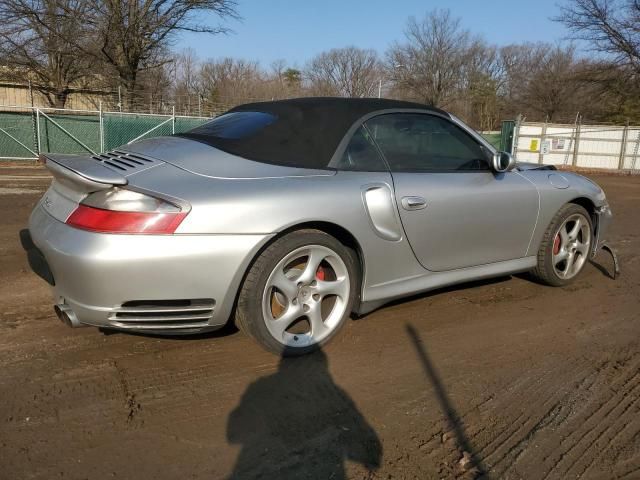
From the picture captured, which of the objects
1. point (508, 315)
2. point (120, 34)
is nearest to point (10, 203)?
point (508, 315)

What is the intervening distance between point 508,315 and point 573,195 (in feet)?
4.17

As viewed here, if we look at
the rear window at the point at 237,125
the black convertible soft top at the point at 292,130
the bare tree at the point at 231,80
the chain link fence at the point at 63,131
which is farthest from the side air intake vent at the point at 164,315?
the bare tree at the point at 231,80

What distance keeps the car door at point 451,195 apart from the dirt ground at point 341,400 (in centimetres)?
51

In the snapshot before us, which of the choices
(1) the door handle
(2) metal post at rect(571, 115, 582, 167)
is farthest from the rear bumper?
(2) metal post at rect(571, 115, 582, 167)

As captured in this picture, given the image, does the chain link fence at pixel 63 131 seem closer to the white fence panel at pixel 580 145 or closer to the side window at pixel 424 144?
the side window at pixel 424 144

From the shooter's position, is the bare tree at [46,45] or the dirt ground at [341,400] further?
the bare tree at [46,45]

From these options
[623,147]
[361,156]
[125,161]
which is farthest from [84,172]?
[623,147]

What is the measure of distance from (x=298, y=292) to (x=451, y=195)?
1.29 meters

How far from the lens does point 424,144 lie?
3789mm

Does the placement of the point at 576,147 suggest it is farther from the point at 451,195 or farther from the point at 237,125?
the point at 237,125

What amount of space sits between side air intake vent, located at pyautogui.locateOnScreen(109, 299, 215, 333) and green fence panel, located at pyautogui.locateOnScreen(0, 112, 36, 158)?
16227 millimetres

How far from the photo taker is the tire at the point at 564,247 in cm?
432

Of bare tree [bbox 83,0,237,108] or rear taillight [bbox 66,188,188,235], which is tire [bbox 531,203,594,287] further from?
bare tree [bbox 83,0,237,108]

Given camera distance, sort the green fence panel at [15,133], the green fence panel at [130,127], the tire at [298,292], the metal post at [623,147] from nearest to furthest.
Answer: the tire at [298,292] < the green fence panel at [15,133] < the green fence panel at [130,127] < the metal post at [623,147]
